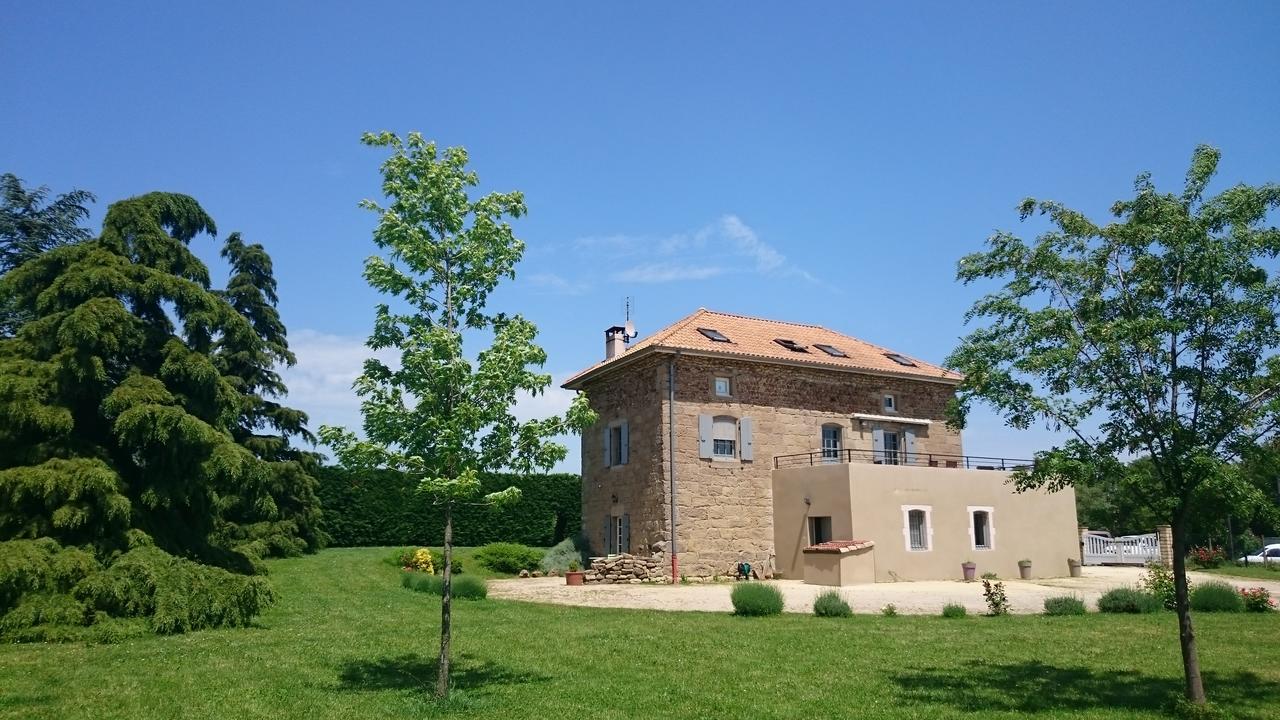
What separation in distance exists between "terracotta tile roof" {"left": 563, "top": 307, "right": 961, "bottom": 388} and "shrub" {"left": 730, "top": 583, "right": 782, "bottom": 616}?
9564 millimetres

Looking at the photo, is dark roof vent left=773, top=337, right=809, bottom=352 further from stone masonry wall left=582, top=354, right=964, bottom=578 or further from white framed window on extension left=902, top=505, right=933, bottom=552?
white framed window on extension left=902, top=505, right=933, bottom=552

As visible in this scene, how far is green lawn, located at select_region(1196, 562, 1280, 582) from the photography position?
2351 centimetres

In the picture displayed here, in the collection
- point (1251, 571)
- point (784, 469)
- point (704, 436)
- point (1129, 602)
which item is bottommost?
point (1251, 571)

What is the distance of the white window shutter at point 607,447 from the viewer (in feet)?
84.7

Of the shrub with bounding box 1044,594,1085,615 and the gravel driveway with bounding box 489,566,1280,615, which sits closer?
the shrub with bounding box 1044,594,1085,615

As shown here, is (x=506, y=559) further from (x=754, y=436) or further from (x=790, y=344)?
(x=790, y=344)

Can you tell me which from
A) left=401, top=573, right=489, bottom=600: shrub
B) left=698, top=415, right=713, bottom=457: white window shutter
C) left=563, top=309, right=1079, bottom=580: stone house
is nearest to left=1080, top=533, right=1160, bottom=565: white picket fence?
left=563, top=309, right=1079, bottom=580: stone house

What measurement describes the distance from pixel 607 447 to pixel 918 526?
9.42 m

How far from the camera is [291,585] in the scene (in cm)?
1833

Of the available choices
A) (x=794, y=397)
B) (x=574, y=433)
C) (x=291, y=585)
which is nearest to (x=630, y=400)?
(x=794, y=397)

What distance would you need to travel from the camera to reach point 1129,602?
14266 millimetres

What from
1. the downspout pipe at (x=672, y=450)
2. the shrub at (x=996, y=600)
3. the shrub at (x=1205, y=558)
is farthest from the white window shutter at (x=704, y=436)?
the shrub at (x=1205, y=558)

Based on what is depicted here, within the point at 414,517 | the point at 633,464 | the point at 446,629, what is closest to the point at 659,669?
the point at 446,629

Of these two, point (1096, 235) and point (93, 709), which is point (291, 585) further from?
point (1096, 235)
